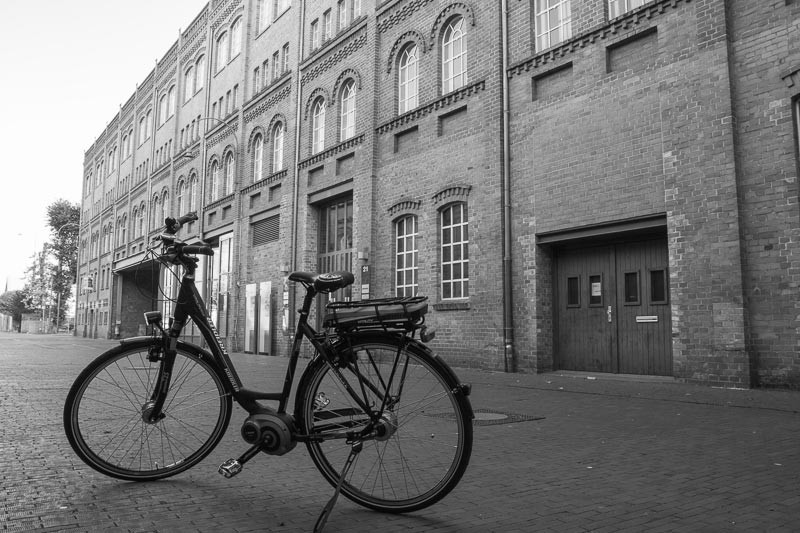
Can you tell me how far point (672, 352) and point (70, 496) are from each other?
9.36 metres

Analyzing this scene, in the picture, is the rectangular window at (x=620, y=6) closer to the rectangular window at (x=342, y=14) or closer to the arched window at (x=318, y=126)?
the rectangular window at (x=342, y=14)

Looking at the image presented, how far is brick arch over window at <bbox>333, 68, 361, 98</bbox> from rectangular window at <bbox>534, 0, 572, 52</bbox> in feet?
21.6

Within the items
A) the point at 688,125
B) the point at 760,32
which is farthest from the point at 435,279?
the point at 760,32

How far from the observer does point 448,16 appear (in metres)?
15.3

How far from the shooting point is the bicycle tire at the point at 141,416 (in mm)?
3734

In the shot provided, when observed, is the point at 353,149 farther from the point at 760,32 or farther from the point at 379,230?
the point at 760,32

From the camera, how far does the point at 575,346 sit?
12258mm

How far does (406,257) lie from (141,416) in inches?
490

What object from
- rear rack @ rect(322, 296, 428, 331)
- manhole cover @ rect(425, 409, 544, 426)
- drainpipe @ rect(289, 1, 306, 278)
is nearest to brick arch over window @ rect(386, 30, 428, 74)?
drainpipe @ rect(289, 1, 306, 278)

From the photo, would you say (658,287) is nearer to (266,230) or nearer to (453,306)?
(453,306)

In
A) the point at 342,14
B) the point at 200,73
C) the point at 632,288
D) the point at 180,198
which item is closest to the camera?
the point at 632,288

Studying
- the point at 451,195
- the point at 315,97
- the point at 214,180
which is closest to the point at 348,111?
the point at 315,97

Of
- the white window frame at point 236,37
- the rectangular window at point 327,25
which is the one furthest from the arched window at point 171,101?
the rectangular window at point 327,25

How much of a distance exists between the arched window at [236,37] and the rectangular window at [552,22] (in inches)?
720
